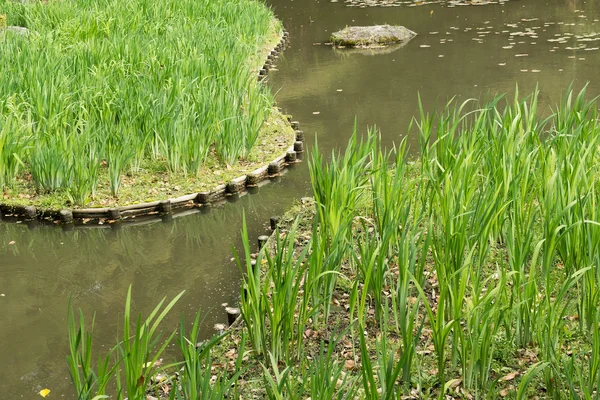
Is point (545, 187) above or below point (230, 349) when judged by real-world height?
above

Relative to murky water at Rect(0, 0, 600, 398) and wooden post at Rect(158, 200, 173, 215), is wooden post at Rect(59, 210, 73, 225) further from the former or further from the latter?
wooden post at Rect(158, 200, 173, 215)

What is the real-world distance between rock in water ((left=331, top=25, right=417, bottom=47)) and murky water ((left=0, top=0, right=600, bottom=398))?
30cm

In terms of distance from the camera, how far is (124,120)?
721cm

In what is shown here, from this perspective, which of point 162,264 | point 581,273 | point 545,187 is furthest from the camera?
point 162,264

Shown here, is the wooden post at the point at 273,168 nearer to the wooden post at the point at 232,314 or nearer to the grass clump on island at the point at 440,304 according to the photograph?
the grass clump on island at the point at 440,304

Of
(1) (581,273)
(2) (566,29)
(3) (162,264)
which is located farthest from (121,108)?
(2) (566,29)

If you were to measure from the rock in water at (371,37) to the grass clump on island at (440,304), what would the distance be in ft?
28.7

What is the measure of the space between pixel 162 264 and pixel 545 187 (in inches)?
107

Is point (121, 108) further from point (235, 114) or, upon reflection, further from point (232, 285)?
point (232, 285)

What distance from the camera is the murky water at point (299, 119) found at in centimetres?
522

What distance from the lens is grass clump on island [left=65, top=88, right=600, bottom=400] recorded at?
354cm

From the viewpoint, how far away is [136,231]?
21.6 feet

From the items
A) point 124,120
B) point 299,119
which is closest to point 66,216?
point 124,120

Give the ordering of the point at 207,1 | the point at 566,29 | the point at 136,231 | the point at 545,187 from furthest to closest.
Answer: the point at 566,29, the point at 207,1, the point at 136,231, the point at 545,187
